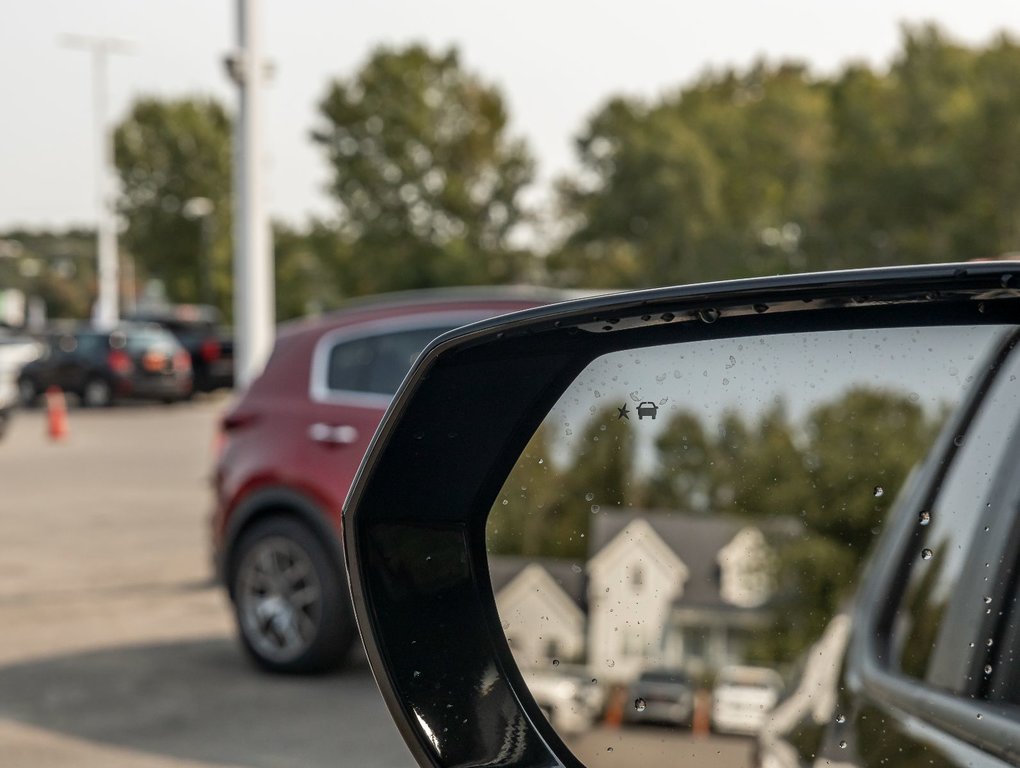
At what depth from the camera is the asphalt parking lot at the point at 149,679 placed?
5.57 metres

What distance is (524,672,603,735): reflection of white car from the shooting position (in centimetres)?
145

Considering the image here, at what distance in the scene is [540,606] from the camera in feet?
5.18

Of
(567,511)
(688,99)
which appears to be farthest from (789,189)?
(567,511)

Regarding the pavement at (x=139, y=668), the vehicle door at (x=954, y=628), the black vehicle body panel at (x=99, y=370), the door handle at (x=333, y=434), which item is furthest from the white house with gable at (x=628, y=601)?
the black vehicle body panel at (x=99, y=370)

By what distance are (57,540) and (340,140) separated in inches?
1976

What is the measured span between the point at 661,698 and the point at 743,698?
1.33 feet

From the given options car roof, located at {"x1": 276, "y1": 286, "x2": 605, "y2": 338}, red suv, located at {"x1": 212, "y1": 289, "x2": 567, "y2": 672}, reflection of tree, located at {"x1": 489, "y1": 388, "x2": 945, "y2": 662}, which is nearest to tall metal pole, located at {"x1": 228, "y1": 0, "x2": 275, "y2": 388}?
car roof, located at {"x1": 276, "y1": 286, "x2": 605, "y2": 338}

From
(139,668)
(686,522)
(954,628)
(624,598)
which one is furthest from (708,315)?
(139,668)

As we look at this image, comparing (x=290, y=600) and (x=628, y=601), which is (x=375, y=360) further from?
(x=628, y=601)

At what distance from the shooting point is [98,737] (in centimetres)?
586

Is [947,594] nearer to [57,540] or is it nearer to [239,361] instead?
[239,361]

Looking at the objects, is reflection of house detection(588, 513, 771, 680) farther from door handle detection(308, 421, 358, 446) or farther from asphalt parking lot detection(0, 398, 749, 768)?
door handle detection(308, 421, 358, 446)

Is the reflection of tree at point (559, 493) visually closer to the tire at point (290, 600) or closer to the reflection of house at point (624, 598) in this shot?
the reflection of house at point (624, 598)

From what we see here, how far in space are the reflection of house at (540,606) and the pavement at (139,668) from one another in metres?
1.78
